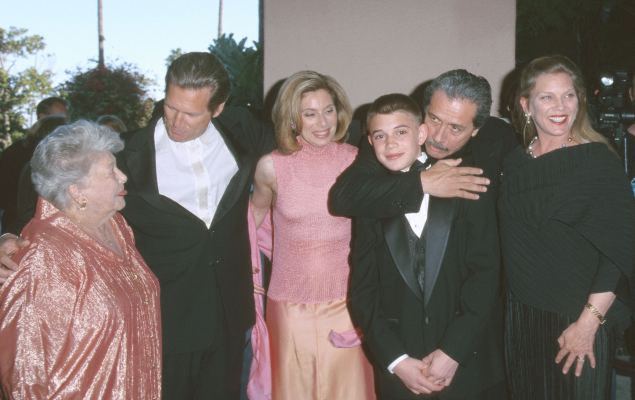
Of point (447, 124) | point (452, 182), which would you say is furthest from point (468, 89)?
point (452, 182)

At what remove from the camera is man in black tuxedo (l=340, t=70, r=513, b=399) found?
6.57 feet

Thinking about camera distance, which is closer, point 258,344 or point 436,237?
point 436,237

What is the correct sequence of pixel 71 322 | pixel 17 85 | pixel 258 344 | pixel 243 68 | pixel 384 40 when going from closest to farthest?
pixel 71 322
pixel 258 344
pixel 384 40
pixel 243 68
pixel 17 85

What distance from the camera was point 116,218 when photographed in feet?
7.50

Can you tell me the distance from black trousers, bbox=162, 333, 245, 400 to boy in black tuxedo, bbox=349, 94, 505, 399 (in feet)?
2.52

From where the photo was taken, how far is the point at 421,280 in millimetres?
2033

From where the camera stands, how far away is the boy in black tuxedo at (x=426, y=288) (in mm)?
2012

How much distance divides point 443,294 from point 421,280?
0.10 m

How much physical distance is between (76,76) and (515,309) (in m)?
9.20

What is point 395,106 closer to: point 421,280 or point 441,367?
point 421,280

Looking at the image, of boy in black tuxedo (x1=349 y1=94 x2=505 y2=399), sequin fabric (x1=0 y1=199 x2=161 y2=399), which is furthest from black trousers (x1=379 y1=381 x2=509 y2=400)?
sequin fabric (x1=0 y1=199 x2=161 y2=399)

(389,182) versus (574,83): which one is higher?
(574,83)

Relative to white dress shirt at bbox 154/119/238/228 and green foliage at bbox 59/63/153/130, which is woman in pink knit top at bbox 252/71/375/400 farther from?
green foliage at bbox 59/63/153/130

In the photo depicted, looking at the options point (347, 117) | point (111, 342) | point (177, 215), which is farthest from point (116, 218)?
point (347, 117)
